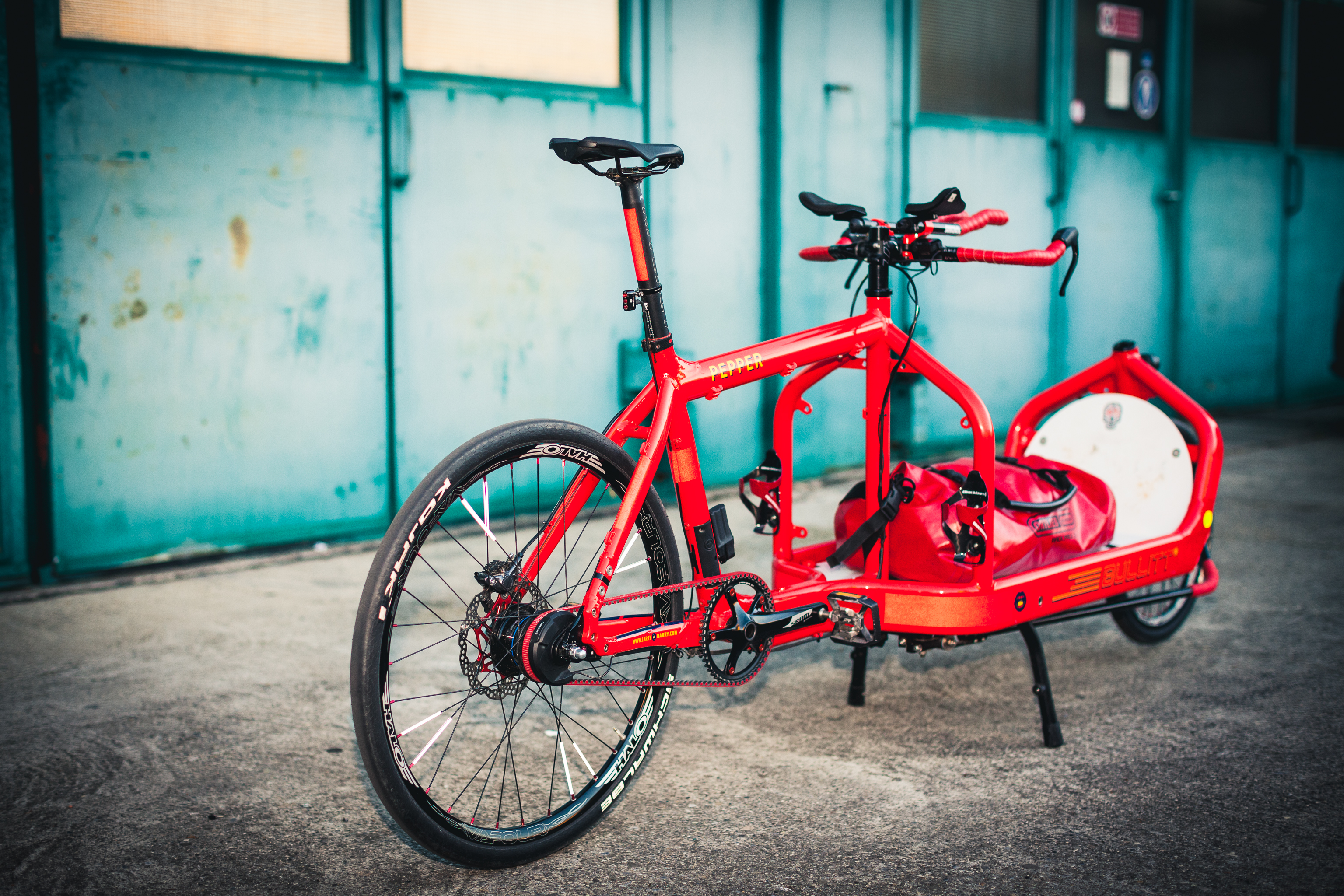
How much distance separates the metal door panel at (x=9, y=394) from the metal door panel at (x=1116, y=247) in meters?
5.98

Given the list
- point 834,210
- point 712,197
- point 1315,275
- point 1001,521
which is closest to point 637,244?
point 834,210

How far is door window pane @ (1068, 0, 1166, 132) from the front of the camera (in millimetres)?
7738

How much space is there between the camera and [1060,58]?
7.49 m

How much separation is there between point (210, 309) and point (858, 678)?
3.06 meters

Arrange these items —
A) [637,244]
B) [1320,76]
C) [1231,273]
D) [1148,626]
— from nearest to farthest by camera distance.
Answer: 1. [637,244]
2. [1148,626]
3. [1231,273]
4. [1320,76]

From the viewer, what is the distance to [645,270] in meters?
2.61

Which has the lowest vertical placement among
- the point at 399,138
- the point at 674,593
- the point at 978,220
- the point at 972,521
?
the point at 674,593

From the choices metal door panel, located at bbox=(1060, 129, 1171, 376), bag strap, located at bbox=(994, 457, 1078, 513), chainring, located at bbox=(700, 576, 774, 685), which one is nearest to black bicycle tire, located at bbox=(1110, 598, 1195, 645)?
bag strap, located at bbox=(994, 457, 1078, 513)

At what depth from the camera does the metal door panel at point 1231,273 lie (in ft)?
28.3

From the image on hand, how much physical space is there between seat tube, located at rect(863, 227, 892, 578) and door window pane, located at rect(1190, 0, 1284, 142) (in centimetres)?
665

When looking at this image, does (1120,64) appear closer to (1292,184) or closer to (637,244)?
(1292,184)

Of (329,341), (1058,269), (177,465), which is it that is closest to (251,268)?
(329,341)

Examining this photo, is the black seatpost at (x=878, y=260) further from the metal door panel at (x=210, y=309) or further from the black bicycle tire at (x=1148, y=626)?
the metal door panel at (x=210, y=309)

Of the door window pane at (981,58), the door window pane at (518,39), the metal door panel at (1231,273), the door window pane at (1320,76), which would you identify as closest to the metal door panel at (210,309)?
the door window pane at (518,39)
